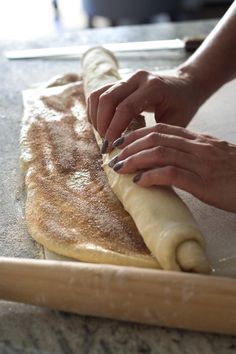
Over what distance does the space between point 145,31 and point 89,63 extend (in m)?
0.64

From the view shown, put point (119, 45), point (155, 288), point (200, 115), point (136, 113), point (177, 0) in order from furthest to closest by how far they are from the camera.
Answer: point (177, 0) < point (119, 45) < point (200, 115) < point (136, 113) < point (155, 288)

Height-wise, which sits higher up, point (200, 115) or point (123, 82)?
point (123, 82)

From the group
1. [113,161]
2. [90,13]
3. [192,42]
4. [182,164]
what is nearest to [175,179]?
[182,164]

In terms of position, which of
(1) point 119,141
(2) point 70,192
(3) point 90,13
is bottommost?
(3) point 90,13

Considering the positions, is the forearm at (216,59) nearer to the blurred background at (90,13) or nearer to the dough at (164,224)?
the dough at (164,224)

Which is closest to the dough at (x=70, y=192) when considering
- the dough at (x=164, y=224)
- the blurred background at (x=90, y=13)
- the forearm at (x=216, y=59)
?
the dough at (x=164, y=224)

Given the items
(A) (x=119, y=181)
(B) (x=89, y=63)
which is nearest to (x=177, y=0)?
(B) (x=89, y=63)

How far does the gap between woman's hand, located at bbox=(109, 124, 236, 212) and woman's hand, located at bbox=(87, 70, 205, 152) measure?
13 cm

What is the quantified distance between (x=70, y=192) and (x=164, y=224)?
27 centimetres

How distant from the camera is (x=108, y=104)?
107 centimetres

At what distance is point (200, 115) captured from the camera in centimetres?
137

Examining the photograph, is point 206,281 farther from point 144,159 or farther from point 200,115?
point 200,115

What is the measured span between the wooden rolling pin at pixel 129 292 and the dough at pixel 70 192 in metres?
0.08

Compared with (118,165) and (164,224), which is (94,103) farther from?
(164,224)
